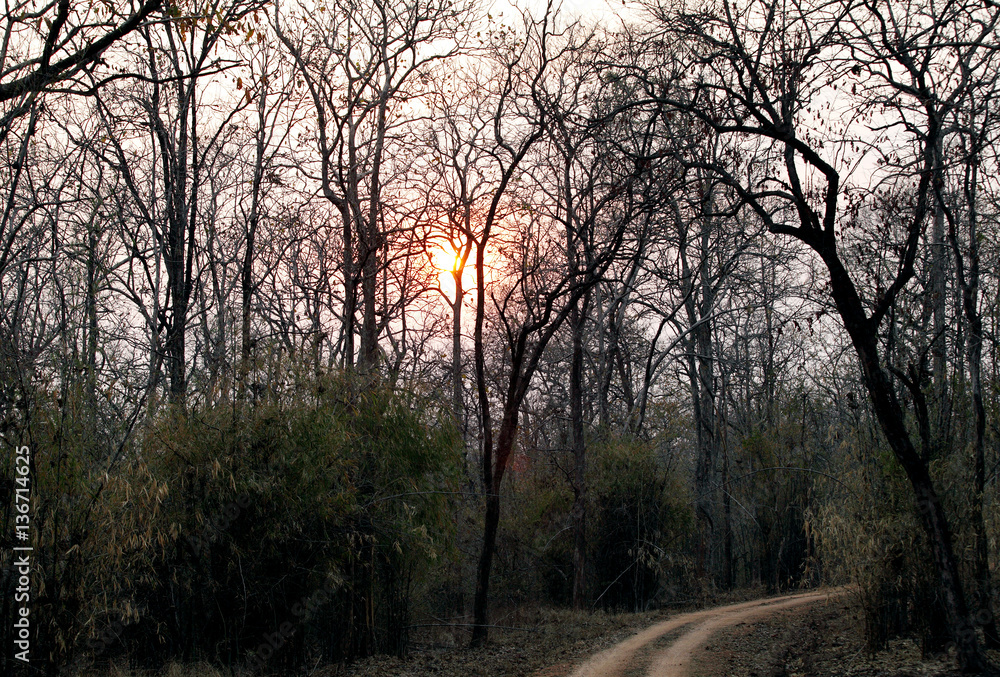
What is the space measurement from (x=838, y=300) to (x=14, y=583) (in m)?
8.60

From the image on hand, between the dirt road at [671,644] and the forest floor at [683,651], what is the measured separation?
1 centimetres

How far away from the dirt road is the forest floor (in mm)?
13

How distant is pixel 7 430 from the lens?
21.8 feet

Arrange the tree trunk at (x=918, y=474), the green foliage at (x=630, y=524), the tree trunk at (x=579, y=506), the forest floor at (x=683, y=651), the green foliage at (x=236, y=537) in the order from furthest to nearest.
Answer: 1. the green foliage at (x=630, y=524)
2. the tree trunk at (x=579, y=506)
3. the forest floor at (x=683, y=651)
4. the tree trunk at (x=918, y=474)
5. the green foliage at (x=236, y=537)

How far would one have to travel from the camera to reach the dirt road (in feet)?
29.0

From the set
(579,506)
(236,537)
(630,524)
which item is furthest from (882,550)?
(236,537)

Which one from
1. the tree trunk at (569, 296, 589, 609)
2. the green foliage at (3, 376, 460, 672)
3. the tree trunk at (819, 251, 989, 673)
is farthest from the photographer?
the tree trunk at (569, 296, 589, 609)

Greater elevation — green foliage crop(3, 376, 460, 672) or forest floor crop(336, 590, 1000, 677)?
green foliage crop(3, 376, 460, 672)

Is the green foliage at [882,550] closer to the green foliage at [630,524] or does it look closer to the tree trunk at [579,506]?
the tree trunk at [579,506]

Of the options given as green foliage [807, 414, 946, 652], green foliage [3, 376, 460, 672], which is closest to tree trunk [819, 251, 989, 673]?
green foliage [807, 414, 946, 652]

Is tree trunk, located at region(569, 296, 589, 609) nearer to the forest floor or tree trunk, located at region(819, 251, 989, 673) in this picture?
the forest floor

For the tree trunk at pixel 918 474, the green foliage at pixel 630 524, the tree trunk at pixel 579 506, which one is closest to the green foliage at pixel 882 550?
the tree trunk at pixel 918 474

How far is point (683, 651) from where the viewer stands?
9.90 m

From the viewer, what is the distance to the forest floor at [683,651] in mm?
8812
